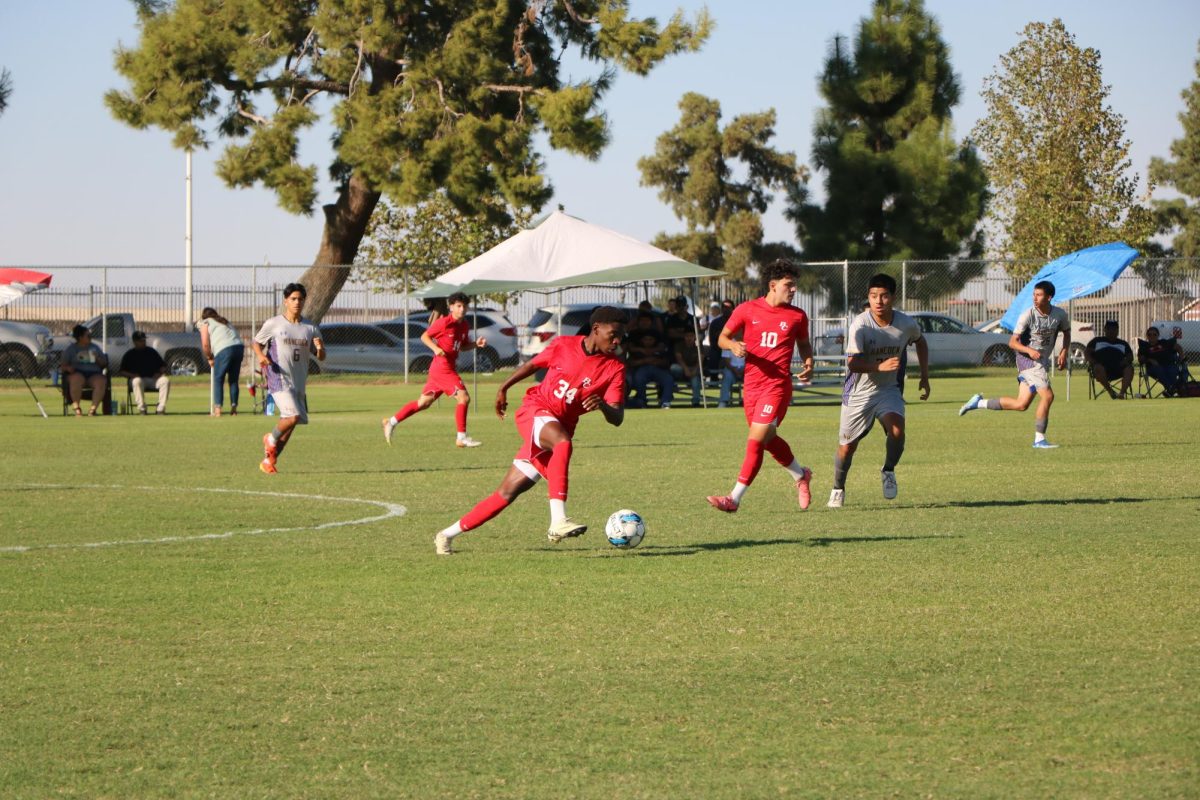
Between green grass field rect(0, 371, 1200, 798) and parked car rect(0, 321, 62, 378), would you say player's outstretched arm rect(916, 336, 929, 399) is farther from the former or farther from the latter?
parked car rect(0, 321, 62, 378)

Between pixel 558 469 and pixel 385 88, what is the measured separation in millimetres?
32924

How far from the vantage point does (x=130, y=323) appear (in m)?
38.7

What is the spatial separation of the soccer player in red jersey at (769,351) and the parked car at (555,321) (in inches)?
920

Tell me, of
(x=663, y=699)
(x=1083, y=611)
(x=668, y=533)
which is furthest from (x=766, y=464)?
(x=663, y=699)

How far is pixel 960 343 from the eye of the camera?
1651 inches

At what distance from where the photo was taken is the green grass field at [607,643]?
5492mm

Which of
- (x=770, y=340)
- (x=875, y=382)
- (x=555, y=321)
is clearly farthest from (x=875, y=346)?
(x=555, y=321)

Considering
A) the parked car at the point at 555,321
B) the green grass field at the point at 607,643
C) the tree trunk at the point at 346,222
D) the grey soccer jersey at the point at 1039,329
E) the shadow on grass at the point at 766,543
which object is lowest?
the green grass field at the point at 607,643

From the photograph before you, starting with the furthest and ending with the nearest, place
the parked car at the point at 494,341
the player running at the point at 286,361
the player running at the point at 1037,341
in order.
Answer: the parked car at the point at 494,341 < the player running at the point at 1037,341 < the player running at the point at 286,361

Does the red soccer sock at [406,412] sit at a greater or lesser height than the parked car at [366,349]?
lesser

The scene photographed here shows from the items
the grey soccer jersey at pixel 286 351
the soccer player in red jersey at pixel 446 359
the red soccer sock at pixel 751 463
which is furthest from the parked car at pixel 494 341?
the red soccer sock at pixel 751 463

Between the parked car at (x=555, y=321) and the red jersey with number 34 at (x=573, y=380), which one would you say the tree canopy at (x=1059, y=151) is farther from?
the red jersey with number 34 at (x=573, y=380)

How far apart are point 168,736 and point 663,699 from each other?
1.86 m

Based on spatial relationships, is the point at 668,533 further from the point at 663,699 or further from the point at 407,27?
the point at 407,27
